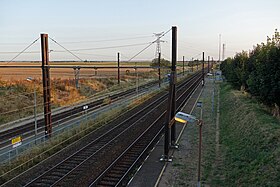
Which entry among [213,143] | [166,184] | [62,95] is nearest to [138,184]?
[166,184]

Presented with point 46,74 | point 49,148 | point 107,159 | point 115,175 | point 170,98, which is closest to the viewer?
point 115,175

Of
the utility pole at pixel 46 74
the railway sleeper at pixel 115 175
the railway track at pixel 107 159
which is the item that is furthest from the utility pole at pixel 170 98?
the utility pole at pixel 46 74

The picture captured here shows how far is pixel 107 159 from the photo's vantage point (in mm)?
13695

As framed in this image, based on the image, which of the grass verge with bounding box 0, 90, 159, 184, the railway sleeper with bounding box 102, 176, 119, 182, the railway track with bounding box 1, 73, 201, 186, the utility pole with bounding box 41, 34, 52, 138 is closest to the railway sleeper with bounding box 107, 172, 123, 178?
the railway track with bounding box 1, 73, 201, 186

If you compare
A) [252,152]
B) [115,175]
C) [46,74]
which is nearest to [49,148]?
[46,74]

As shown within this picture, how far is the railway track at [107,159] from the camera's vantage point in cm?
1121

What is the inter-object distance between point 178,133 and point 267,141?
7.03m

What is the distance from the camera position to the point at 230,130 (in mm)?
17953

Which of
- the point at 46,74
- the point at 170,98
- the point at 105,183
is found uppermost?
the point at 46,74

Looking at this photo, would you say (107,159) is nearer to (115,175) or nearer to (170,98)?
(115,175)

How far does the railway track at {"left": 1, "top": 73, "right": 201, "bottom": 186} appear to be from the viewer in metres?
11.2

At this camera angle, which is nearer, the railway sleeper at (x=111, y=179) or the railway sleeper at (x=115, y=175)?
the railway sleeper at (x=111, y=179)

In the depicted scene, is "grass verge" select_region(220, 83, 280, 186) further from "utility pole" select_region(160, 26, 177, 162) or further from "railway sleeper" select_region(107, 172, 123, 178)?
"railway sleeper" select_region(107, 172, 123, 178)

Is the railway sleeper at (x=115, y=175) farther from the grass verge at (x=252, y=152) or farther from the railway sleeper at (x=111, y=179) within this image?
the grass verge at (x=252, y=152)
